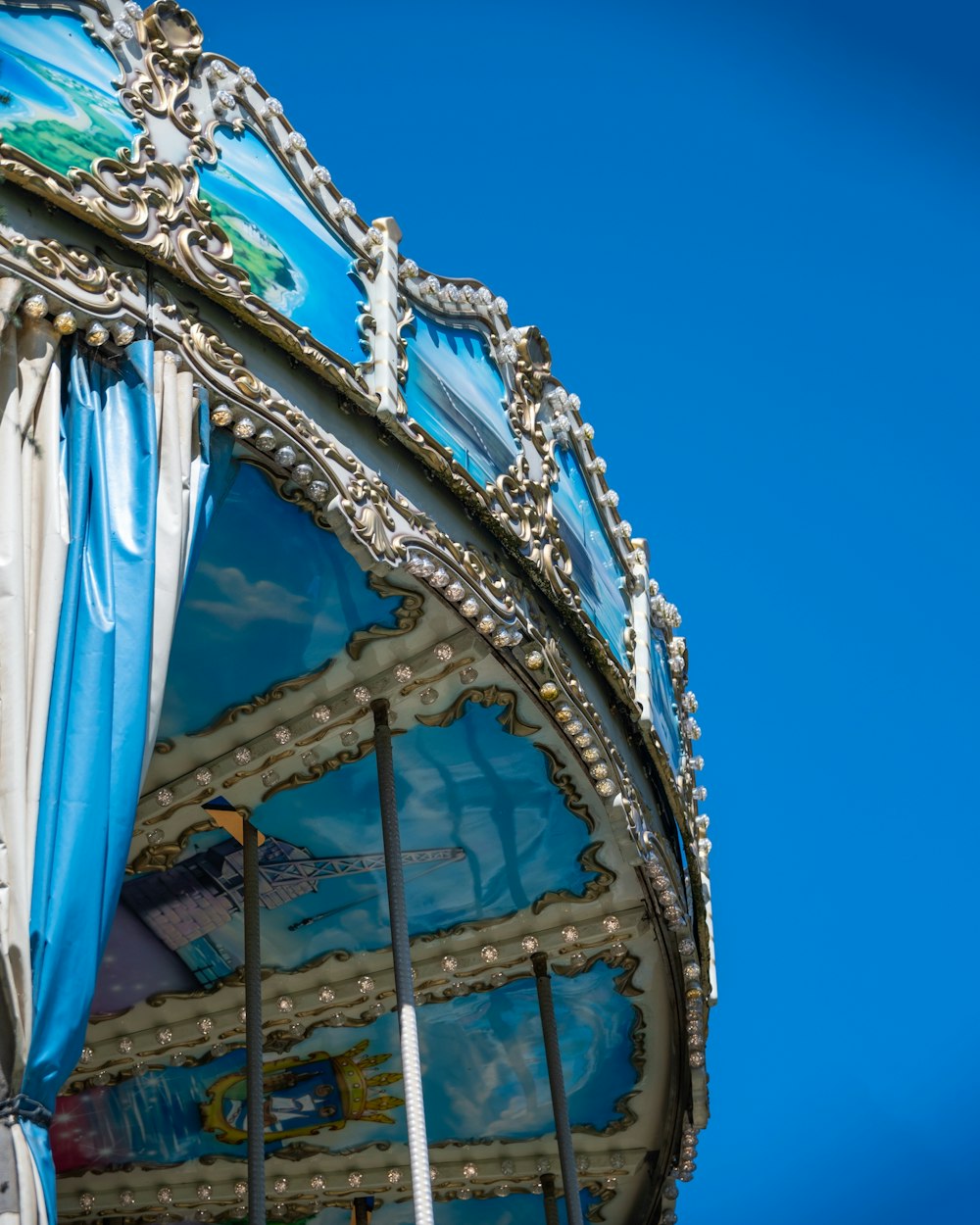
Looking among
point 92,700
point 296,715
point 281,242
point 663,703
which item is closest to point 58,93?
point 281,242

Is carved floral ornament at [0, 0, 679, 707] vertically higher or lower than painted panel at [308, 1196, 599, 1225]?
higher

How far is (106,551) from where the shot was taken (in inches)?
236

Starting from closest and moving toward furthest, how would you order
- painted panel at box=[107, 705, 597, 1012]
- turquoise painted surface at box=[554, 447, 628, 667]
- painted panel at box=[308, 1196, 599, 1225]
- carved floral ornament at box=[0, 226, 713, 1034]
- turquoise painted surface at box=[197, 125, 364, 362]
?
carved floral ornament at box=[0, 226, 713, 1034] < turquoise painted surface at box=[197, 125, 364, 362] < painted panel at box=[107, 705, 597, 1012] < turquoise painted surface at box=[554, 447, 628, 667] < painted panel at box=[308, 1196, 599, 1225]

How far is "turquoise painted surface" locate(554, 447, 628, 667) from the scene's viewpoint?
887 cm

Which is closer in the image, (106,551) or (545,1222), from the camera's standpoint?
(106,551)

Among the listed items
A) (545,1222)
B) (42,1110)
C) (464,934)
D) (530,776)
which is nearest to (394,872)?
(530,776)

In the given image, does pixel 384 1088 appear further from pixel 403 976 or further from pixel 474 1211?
pixel 403 976

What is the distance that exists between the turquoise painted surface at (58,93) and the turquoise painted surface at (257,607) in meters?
1.33

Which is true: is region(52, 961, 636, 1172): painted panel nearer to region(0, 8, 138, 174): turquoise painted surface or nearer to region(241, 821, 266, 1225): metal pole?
region(241, 821, 266, 1225): metal pole

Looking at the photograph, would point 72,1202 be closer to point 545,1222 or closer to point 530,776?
point 545,1222

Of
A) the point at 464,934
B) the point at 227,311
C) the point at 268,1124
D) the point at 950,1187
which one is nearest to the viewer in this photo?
the point at 227,311

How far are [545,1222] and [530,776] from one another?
154 inches

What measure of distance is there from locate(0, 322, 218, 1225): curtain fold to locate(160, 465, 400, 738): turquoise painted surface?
2.24 feet

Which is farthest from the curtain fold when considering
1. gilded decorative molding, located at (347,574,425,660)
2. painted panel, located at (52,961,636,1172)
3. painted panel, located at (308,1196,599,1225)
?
painted panel, located at (308,1196,599,1225)
